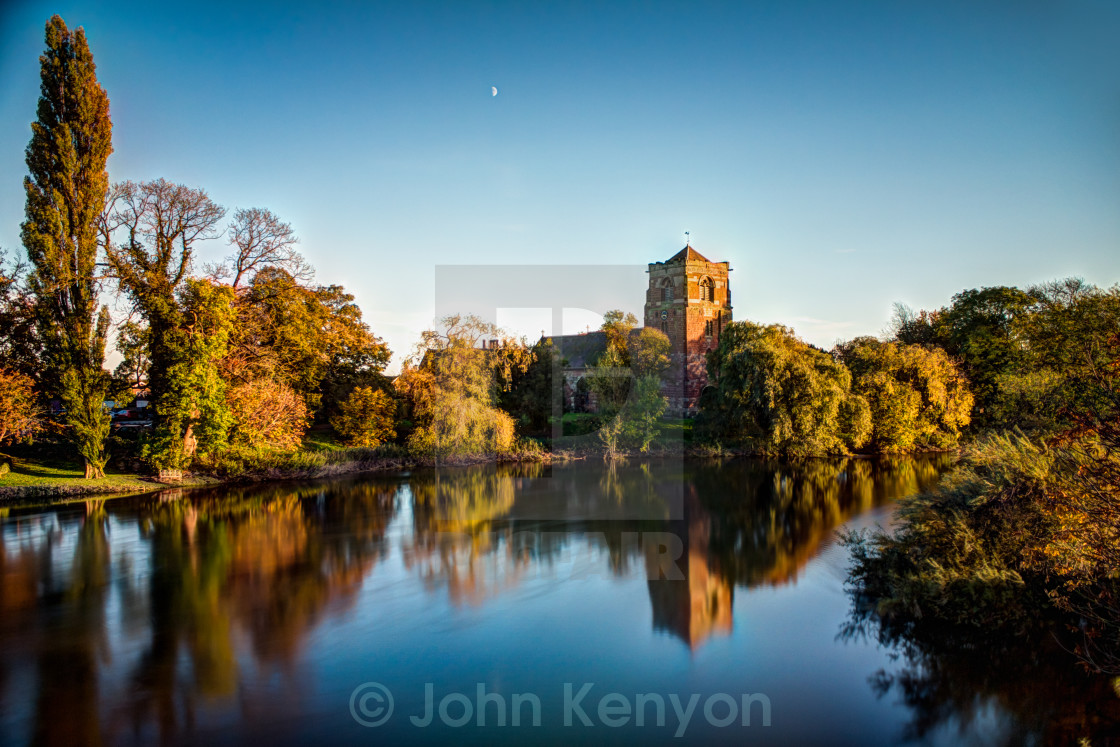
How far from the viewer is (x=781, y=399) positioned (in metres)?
24.8

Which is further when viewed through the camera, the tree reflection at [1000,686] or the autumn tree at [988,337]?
the autumn tree at [988,337]

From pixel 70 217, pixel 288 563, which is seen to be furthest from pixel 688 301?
pixel 288 563

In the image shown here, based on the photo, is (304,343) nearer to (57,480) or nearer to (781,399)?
(57,480)

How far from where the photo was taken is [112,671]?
7.06 meters

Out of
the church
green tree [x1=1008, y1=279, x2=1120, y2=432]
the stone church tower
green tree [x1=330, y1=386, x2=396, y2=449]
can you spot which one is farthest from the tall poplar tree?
the stone church tower

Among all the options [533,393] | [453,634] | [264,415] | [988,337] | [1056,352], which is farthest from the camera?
[533,393]

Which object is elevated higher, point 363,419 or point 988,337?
point 988,337

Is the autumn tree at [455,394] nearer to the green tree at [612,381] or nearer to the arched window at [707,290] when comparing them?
the green tree at [612,381]

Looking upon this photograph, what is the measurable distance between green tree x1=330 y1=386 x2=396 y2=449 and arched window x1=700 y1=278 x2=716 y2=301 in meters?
25.1

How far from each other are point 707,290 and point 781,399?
18.3 meters

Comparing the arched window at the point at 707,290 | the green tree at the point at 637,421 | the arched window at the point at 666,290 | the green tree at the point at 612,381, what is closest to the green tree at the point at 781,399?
the green tree at the point at 637,421

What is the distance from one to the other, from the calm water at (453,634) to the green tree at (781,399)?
8.99 meters

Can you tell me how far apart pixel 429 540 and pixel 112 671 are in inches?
257

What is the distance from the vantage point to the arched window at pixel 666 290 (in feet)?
137
